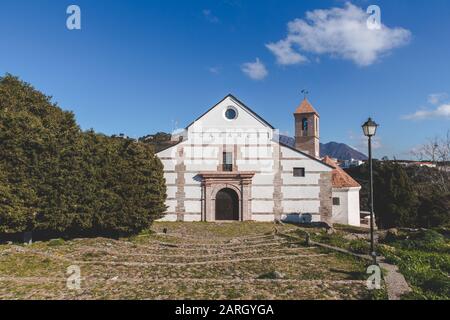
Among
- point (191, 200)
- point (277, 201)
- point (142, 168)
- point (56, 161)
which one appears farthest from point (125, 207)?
point (277, 201)

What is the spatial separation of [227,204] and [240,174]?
2988 millimetres

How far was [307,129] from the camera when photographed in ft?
102

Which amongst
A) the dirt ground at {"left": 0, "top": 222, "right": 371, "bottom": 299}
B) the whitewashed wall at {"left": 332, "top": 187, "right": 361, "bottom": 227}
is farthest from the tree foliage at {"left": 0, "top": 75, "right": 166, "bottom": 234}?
the whitewashed wall at {"left": 332, "top": 187, "right": 361, "bottom": 227}

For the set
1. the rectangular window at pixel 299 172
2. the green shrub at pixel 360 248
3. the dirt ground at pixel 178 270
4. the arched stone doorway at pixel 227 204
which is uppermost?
the rectangular window at pixel 299 172

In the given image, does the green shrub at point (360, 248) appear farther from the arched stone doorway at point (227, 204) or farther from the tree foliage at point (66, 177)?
the arched stone doorway at point (227, 204)

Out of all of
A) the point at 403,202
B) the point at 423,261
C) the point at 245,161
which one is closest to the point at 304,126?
the point at 245,161

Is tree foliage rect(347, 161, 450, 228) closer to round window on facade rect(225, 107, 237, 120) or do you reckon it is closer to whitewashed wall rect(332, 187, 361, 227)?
whitewashed wall rect(332, 187, 361, 227)

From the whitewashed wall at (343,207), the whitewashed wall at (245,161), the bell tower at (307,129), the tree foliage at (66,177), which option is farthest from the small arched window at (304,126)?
the tree foliage at (66,177)

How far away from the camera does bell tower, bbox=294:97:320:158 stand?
30812mm

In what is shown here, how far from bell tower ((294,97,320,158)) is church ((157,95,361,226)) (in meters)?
3.98

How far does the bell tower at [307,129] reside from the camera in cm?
3081

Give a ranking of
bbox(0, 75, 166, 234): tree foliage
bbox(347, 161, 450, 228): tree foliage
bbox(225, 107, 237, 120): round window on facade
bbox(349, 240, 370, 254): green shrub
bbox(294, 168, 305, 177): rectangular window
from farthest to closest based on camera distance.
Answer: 1. bbox(347, 161, 450, 228): tree foliage
2. bbox(225, 107, 237, 120): round window on facade
3. bbox(294, 168, 305, 177): rectangular window
4. bbox(0, 75, 166, 234): tree foliage
5. bbox(349, 240, 370, 254): green shrub

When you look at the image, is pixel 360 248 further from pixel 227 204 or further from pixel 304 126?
pixel 304 126

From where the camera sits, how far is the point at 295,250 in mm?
14742
